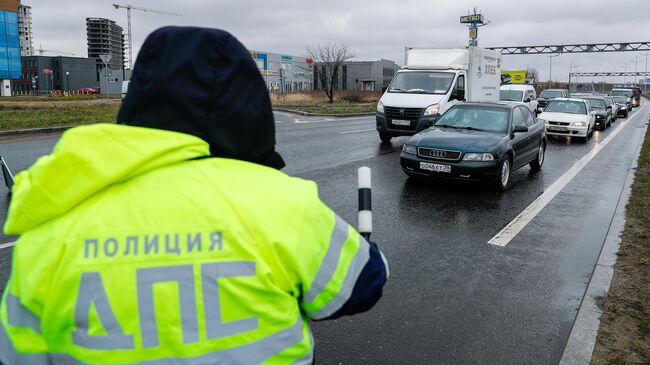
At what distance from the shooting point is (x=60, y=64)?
4304 inches

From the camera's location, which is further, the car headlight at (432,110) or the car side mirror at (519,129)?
the car headlight at (432,110)

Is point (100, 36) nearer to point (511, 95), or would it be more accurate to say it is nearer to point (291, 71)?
point (291, 71)

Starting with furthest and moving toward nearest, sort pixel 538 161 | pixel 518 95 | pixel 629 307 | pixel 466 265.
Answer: pixel 518 95
pixel 538 161
pixel 466 265
pixel 629 307

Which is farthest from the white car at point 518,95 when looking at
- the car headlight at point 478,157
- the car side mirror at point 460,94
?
the car headlight at point 478,157

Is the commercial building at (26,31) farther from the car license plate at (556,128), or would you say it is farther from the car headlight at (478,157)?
the car headlight at (478,157)

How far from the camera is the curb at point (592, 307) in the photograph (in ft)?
12.3

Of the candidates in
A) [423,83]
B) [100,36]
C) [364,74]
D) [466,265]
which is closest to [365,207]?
[466,265]

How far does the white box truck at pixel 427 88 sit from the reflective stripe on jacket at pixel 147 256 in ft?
46.6

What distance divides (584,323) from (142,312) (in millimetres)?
3854

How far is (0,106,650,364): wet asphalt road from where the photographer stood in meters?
3.89

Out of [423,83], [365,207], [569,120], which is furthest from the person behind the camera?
[569,120]

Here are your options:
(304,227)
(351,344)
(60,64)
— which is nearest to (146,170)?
(304,227)

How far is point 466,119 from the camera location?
35.2 feet

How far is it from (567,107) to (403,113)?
28.8 ft
